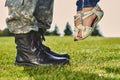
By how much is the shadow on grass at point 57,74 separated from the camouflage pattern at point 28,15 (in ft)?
1.51

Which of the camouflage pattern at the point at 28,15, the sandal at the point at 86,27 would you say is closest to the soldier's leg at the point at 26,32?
the camouflage pattern at the point at 28,15

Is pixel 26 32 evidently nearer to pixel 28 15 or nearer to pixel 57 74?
pixel 28 15

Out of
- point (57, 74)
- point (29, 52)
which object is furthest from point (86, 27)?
point (29, 52)

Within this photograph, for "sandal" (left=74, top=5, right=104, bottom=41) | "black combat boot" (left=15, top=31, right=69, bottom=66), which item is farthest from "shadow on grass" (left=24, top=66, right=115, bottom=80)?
"sandal" (left=74, top=5, right=104, bottom=41)

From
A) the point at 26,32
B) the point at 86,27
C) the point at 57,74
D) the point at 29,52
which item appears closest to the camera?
the point at 57,74

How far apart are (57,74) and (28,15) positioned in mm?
785

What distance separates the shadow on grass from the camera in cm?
451

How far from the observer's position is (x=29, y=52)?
5.28 meters

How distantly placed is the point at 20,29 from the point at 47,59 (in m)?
0.51

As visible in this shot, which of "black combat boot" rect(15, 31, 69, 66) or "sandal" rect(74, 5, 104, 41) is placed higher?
"sandal" rect(74, 5, 104, 41)

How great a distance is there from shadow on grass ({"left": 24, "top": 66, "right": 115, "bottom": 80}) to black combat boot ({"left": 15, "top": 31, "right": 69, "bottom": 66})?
0.42ft

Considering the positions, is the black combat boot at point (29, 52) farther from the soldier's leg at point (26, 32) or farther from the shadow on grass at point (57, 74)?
the shadow on grass at point (57, 74)

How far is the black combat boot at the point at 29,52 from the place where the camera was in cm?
525

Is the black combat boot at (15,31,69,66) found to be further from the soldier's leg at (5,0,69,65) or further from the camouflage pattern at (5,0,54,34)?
the camouflage pattern at (5,0,54,34)
